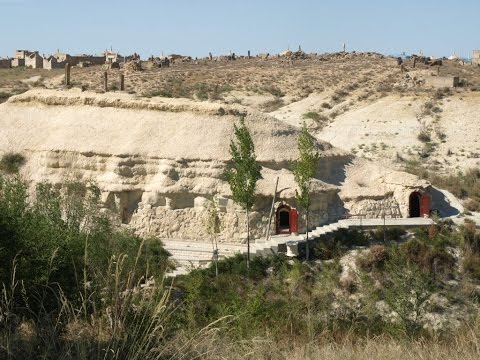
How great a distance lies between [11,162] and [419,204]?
16.8 m

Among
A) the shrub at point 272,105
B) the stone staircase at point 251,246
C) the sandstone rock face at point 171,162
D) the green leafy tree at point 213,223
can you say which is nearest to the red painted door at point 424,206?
the sandstone rock face at point 171,162

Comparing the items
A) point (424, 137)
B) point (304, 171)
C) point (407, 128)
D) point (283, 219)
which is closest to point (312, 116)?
point (407, 128)

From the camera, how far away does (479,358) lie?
4855 millimetres

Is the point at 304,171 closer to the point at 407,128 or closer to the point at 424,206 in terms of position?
the point at 424,206

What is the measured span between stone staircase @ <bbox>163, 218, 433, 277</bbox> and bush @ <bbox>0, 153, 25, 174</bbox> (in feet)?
23.8

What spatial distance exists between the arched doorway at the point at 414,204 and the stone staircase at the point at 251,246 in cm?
95

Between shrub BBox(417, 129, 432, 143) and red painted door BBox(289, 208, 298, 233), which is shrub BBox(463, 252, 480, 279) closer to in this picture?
red painted door BBox(289, 208, 298, 233)

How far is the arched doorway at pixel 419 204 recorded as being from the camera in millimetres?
25688

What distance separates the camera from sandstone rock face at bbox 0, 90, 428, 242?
24031 mm

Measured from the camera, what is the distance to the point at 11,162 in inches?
1025

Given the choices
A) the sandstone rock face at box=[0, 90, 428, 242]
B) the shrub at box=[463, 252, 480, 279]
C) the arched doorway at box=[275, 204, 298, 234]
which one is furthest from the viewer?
the sandstone rock face at box=[0, 90, 428, 242]

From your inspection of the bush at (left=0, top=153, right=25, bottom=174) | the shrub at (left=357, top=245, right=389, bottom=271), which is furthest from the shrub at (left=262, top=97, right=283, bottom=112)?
the shrub at (left=357, top=245, right=389, bottom=271)

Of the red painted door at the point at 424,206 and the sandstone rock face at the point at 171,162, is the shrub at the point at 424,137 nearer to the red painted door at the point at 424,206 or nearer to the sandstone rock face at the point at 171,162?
the sandstone rock face at the point at 171,162

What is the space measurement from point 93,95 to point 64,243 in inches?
606
